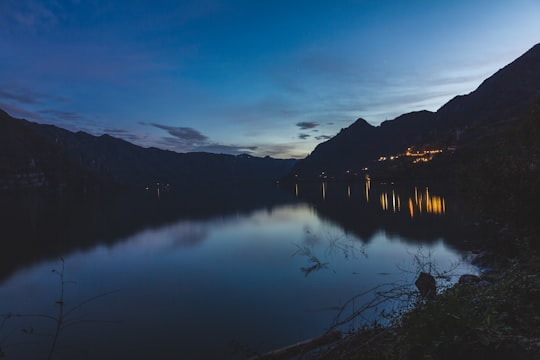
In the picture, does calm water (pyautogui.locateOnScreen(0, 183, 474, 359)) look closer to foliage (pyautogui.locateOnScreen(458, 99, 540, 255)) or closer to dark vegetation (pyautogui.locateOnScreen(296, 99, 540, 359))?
foliage (pyautogui.locateOnScreen(458, 99, 540, 255))

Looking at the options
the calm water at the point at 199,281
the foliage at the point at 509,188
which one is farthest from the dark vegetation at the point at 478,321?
the calm water at the point at 199,281

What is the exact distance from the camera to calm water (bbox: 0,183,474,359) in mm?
17198

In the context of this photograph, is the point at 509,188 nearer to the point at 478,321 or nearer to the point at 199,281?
the point at 478,321

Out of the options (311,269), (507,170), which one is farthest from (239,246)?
(507,170)

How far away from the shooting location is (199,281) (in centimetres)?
2842

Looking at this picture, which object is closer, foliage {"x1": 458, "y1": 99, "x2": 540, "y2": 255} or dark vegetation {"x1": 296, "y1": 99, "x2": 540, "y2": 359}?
dark vegetation {"x1": 296, "y1": 99, "x2": 540, "y2": 359}

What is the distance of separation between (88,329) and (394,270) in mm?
24392

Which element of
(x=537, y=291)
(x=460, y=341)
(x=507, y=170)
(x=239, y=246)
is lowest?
(x=239, y=246)

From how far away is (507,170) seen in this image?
19.7 meters

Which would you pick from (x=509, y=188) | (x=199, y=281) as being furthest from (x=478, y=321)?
(x=199, y=281)

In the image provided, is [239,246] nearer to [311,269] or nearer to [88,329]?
[311,269]

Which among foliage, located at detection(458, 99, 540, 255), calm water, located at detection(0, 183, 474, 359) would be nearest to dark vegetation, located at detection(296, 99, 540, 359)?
foliage, located at detection(458, 99, 540, 255)

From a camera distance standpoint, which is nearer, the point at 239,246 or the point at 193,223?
the point at 239,246

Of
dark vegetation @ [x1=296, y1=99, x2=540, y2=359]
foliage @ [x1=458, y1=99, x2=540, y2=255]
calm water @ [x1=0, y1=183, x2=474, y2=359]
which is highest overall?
foliage @ [x1=458, y1=99, x2=540, y2=255]
